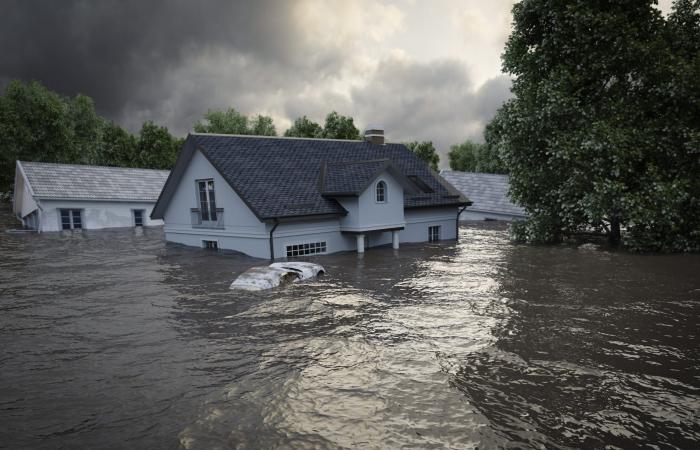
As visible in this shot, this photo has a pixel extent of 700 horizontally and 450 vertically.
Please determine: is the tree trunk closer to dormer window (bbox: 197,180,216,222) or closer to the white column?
the white column

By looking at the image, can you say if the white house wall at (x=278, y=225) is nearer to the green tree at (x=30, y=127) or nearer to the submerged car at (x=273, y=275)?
the submerged car at (x=273, y=275)

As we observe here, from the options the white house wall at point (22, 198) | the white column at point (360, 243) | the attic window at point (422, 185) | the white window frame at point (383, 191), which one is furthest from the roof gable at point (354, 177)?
the white house wall at point (22, 198)

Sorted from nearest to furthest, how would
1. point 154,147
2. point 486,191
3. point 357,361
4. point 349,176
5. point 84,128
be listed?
Answer: point 357,361 < point 349,176 < point 486,191 < point 84,128 < point 154,147

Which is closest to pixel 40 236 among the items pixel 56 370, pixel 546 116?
pixel 56 370

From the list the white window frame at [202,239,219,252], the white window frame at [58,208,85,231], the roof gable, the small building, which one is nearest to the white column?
the roof gable

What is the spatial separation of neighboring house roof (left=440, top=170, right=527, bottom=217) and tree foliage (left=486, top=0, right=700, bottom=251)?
57.6ft

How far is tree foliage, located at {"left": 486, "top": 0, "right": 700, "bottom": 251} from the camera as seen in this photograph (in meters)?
20.7

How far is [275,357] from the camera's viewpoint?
9.48 metres

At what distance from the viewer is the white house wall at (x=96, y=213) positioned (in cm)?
3562

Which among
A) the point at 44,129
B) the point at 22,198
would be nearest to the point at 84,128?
the point at 44,129

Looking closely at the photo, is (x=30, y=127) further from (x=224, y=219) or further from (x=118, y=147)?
(x=224, y=219)

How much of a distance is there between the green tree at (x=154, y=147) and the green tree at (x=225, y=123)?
5.20 metres

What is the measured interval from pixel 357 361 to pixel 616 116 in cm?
1876

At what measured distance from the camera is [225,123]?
7088cm
